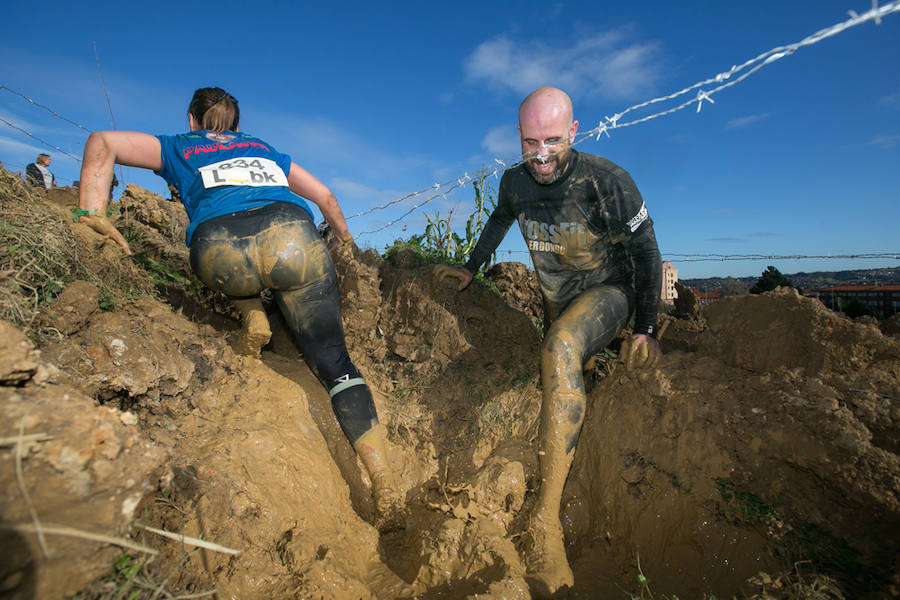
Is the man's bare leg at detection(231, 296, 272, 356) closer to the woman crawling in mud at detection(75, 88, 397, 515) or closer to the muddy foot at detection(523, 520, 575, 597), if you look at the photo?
the woman crawling in mud at detection(75, 88, 397, 515)

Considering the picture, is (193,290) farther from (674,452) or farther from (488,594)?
(674,452)

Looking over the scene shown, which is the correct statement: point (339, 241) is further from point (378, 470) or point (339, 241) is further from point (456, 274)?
point (378, 470)

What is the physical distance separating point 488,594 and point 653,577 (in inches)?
32.0

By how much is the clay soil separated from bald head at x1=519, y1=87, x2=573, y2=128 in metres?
1.52

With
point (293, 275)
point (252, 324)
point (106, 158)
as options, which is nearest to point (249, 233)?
point (293, 275)

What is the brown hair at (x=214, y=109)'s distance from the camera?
8.55 feet

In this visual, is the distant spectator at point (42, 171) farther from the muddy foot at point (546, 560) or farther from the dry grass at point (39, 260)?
the muddy foot at point (546, 560)

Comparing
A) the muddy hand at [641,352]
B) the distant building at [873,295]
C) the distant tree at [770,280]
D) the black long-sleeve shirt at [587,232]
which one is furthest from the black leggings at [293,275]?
the distant tree at [770,280]

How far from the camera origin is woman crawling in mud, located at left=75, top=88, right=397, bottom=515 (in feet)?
7.54

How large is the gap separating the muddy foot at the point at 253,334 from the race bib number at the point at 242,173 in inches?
28.4

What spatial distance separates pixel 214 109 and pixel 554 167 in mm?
2014

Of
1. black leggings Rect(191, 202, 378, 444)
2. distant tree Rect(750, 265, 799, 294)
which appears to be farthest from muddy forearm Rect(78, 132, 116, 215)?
distant tree Rect(750, 265, 799, 294)

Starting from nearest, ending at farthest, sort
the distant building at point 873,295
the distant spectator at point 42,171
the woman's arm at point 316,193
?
the woman's arm at point 316,193, the distant building at point 873,295, the distant spectator at point 42,171

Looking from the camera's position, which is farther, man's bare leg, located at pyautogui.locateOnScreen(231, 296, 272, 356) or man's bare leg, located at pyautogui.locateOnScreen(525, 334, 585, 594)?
man's bare leg, located at pyautogui.locateOnScreen(231, 296, 272, 356)
